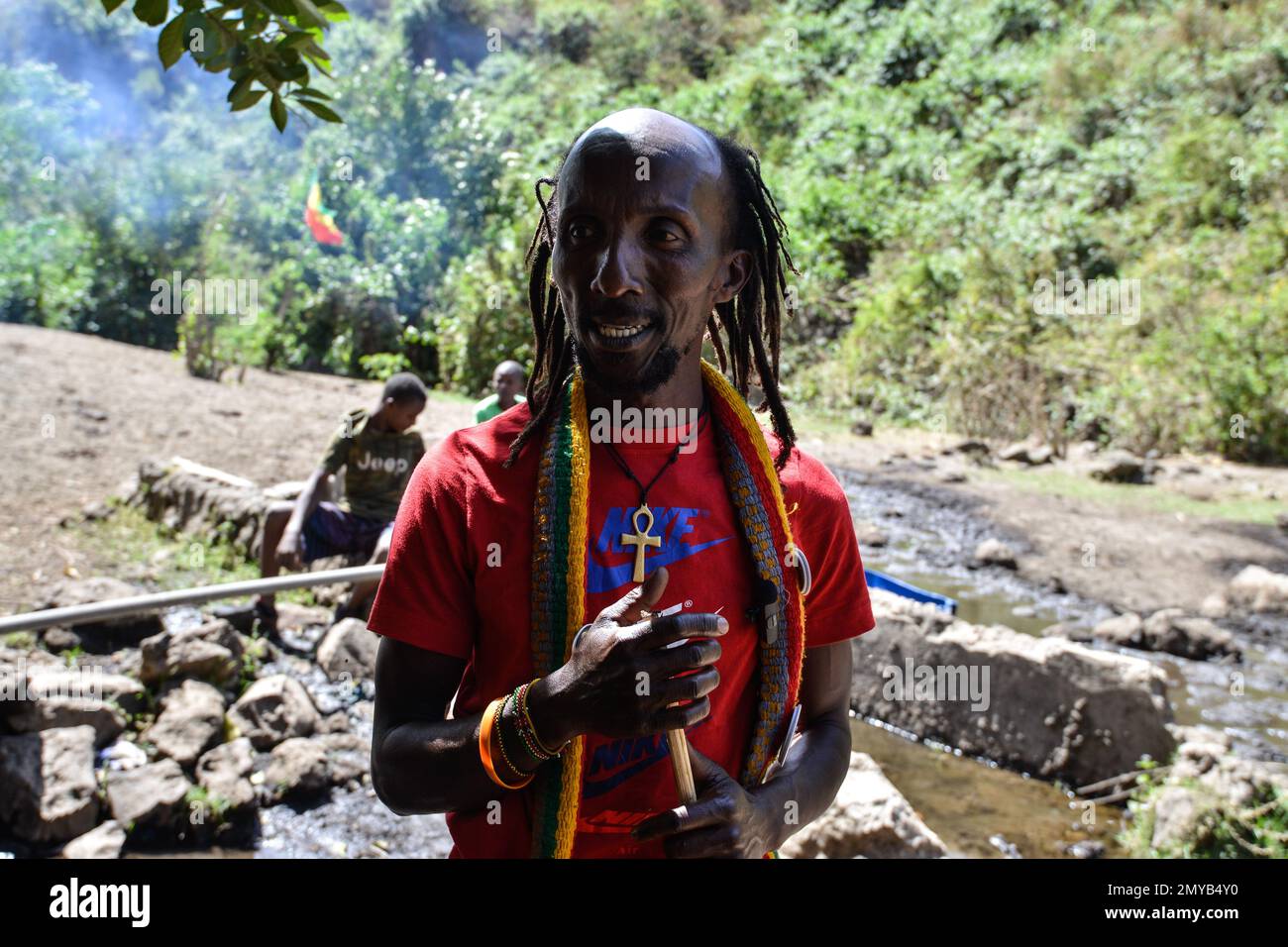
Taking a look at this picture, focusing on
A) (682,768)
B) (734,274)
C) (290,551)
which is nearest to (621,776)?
(682,768)

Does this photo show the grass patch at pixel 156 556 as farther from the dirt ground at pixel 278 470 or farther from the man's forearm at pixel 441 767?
the man's forearm at pixel 441 767

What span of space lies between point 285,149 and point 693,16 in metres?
11.4

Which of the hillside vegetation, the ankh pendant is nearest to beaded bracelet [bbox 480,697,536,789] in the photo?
the ankh pendant

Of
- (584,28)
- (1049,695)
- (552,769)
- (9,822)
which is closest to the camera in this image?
(552,769)

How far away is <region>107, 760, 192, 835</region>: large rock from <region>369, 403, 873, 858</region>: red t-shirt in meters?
2.90

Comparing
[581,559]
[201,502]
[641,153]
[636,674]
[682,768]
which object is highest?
[641,153]

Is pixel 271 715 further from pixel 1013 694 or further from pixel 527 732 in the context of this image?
pixel 527 732

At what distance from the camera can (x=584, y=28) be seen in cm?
3072

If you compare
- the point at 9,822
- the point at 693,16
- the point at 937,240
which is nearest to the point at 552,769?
the point at 9,822

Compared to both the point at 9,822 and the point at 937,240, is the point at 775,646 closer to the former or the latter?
the point at 9,822

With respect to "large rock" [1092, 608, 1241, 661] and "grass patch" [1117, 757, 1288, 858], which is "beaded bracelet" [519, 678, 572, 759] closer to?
"grass patch" [1117, 757, 1288, 858]

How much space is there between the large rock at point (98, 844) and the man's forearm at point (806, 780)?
9.58 ft

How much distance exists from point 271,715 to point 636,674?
394 cm

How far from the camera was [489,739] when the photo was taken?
4.26 ft
